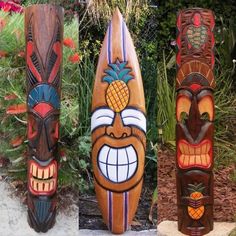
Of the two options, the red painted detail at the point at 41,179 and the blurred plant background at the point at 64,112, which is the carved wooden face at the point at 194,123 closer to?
the blurred plant background at the point at 64,112

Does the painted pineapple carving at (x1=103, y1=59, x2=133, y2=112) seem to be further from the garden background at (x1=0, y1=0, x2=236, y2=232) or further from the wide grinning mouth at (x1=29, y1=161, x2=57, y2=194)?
the wide grinning mouth at (x1=29, y1=161, x2=57, y2=194)

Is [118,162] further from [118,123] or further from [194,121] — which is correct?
[194,121]

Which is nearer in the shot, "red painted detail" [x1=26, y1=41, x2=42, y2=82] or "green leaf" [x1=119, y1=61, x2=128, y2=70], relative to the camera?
"red painted detail" [x1=26, y1=41, x2=42, y2=82]

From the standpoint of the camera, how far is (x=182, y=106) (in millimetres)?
3289

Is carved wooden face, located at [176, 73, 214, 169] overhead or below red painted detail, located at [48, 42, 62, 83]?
below

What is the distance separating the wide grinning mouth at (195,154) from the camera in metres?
3.31

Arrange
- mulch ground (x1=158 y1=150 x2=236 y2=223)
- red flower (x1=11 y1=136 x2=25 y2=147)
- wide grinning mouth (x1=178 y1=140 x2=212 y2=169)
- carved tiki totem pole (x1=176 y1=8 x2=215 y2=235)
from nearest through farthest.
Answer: carved tiki totem pole (x1=176 y1=8 x2=215 y2=235), wide grinning mouth (x1=178 y1=140 x2=212 y2=169), red flower (x1=11 y1=136 x2=25 y2=147), mulch ground (x1=158 y1=150 x2=236 y2=223)

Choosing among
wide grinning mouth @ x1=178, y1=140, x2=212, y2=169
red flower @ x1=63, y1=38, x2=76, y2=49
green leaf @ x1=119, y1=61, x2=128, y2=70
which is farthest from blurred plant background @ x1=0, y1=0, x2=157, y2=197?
wide grinning mouth @ x1=178, y1=140, x2=212, y2=169

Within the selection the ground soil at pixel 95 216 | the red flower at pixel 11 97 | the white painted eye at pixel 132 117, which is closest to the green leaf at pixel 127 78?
the white painted eye at pixel 132 117

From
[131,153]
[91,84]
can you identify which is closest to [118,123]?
[131,153]

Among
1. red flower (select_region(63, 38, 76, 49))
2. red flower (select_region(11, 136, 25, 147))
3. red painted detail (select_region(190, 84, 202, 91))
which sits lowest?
red flower (select_region(11, 136, 25, 147))

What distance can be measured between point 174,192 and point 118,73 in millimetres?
1656

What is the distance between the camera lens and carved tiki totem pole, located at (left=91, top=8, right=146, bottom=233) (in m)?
3.16

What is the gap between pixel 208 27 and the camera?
10.5 ft
